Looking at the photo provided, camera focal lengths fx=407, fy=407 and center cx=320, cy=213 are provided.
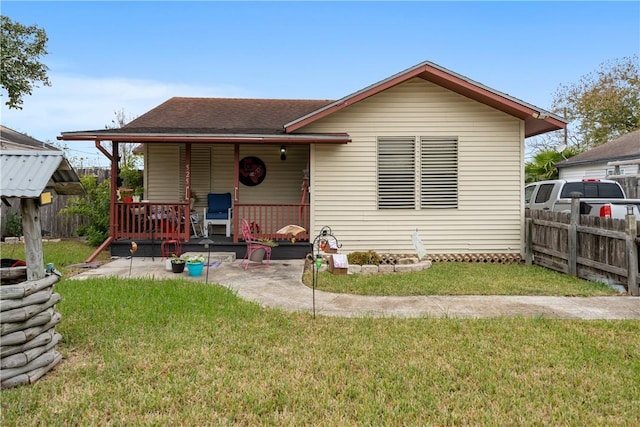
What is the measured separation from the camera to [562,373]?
322 centimetres

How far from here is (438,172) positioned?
899cm

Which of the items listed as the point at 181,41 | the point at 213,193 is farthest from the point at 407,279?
the point at 181,41

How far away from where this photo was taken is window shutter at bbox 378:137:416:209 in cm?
897

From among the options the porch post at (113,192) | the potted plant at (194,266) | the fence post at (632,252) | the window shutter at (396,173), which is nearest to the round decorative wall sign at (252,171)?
the porch post at (113,192)

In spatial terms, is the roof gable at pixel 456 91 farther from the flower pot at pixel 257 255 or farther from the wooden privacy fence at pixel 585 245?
the flower pot at pixel 257 255

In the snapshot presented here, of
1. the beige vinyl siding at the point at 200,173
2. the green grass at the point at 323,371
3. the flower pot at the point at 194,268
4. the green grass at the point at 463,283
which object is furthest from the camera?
the beige vinyl siding at the point at 200,173

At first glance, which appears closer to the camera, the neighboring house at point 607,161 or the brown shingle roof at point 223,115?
the brown shingle roof at point 223,115

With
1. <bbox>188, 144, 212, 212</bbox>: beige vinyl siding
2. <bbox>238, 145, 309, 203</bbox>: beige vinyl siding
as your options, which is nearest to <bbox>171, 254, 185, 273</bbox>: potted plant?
<bbox>188, 144, 212, 212</bbox>: beige vinyl siding

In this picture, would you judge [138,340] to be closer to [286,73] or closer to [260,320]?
[260,320]

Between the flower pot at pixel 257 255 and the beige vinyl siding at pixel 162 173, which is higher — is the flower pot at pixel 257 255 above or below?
below

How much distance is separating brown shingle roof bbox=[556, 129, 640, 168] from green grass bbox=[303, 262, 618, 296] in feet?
39.9

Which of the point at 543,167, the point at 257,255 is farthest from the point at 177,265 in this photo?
the point at 543,167

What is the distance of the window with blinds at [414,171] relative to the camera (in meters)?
8.97

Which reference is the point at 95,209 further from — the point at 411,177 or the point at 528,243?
the point at 528,243
